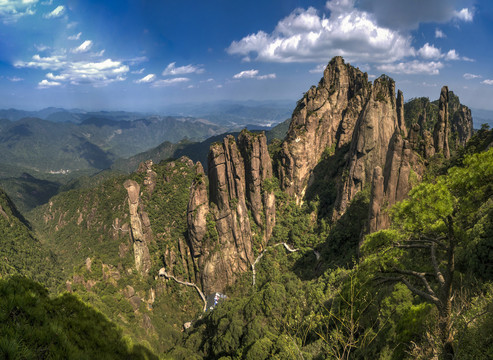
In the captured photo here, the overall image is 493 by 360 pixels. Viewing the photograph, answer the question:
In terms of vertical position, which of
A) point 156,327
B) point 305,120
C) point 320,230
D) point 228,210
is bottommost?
point 156,327

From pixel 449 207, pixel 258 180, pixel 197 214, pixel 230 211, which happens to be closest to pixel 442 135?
pixel 258 180

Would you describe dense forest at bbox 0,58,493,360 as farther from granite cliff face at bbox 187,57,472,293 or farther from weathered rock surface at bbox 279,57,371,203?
weathered rock surface at bbox 279,57,371,203

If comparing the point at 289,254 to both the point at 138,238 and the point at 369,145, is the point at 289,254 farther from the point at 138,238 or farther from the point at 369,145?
the point at 138,238

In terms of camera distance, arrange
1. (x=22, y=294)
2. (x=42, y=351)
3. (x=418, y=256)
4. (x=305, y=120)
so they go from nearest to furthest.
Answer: (x=42, y=351) < (x=22, y=294) < (x=418, y=256) < (x=305, y=120)

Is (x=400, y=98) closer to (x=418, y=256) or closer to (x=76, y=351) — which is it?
(x=418, y=256)

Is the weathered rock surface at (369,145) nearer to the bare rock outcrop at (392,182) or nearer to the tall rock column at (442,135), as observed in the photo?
the tall rock column at (442,135)

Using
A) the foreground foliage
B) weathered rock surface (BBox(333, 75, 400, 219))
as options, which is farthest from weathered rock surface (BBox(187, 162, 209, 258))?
the foreground foliage

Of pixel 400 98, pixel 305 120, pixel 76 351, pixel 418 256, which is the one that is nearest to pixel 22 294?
pixel 76 351
